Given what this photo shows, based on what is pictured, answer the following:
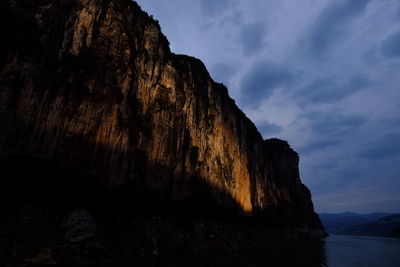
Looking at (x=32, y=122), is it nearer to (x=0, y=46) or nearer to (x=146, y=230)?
(x=0, y=46)

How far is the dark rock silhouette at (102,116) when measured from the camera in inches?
1078

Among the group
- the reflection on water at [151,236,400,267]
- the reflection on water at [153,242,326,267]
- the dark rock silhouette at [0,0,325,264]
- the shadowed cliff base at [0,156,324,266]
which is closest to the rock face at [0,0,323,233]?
the dark rock silhouette at [0,0,325,264]

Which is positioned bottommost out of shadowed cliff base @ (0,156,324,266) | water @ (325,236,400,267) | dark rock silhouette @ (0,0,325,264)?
water @ (325,236,400,267)

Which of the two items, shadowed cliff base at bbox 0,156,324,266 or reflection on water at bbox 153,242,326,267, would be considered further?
reflection on water at bbox 153,242,326,267

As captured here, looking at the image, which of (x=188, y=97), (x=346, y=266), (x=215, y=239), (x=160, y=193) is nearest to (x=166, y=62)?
(x=188, y=97)

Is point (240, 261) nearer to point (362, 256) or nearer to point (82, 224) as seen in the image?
point (82, 224)

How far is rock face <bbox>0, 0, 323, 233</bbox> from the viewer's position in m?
28.2

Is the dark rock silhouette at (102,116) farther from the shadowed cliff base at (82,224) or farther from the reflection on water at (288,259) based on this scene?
the reflection on water at (288,259)

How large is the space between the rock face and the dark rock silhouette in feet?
0.43

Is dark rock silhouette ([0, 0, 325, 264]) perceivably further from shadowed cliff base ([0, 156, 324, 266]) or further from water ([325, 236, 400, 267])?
water ([325, 236, 400, 267])

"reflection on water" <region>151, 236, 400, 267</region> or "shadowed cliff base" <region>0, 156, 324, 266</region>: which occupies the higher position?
"shadowed cliff base" <region>0, 156, 324, 266</region>

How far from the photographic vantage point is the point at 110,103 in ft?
118

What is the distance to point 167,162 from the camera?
4478 centimetres

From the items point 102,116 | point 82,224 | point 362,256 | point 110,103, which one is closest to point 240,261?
point 82,224
